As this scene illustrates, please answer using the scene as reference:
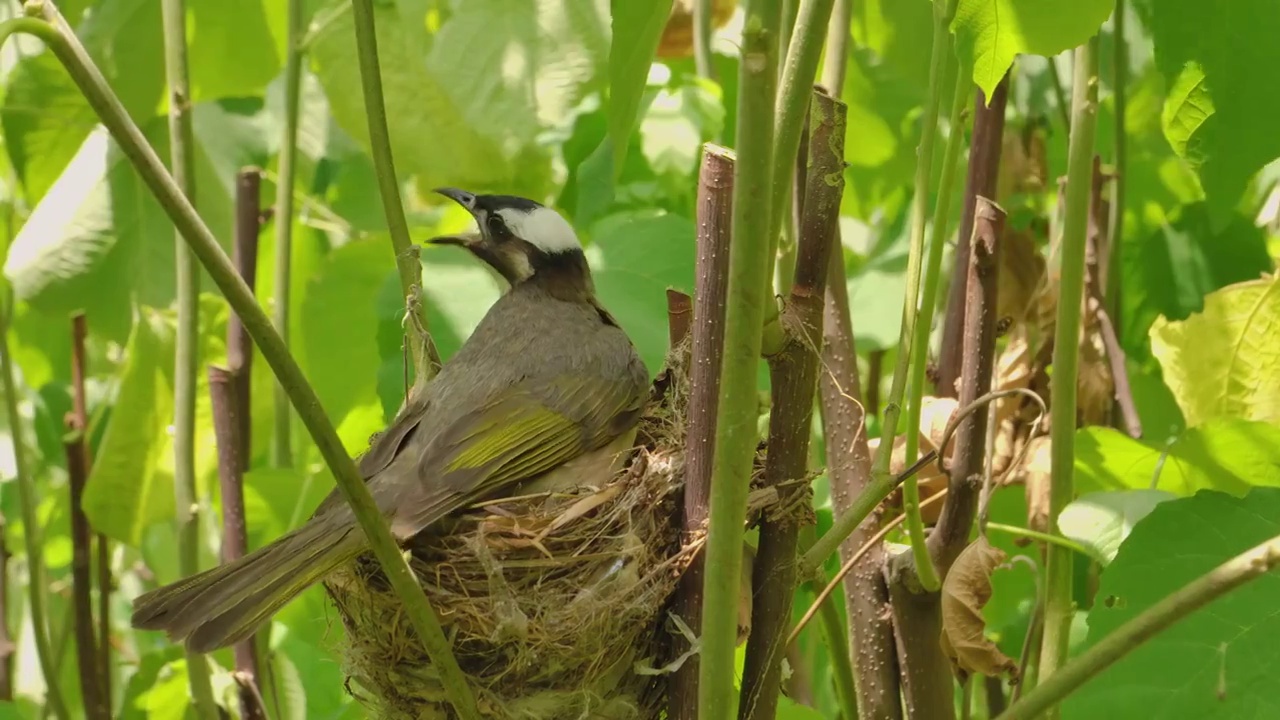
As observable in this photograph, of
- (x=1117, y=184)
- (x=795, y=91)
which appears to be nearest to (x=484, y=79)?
(x=795, y=91)

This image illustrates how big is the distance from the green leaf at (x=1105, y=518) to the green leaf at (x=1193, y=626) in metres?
0.20

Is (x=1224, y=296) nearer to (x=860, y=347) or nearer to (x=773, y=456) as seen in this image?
(x=860, y=347)

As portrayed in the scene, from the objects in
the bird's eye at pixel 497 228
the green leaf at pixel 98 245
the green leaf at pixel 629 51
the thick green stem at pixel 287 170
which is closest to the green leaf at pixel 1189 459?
the green leaf at pixel 629 51

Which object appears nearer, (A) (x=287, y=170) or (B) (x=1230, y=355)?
(B) (x=1230, y=355)

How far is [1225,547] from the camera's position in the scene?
1.39 metres

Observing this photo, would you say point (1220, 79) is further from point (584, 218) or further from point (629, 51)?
point (584, 218)

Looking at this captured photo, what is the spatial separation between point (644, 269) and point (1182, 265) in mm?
1088

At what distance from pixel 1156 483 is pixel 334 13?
4.92ft

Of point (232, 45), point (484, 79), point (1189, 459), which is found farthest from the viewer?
point (232, 45)

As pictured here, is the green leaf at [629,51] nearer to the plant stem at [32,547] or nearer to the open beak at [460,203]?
the open beak at [460,203]

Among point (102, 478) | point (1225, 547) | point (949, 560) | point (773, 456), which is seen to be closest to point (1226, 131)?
point (1225, 547)

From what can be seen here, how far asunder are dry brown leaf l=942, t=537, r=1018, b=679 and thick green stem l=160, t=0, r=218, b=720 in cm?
122

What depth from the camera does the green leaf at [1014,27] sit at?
1212 mm

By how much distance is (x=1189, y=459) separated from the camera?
190 centimetres
